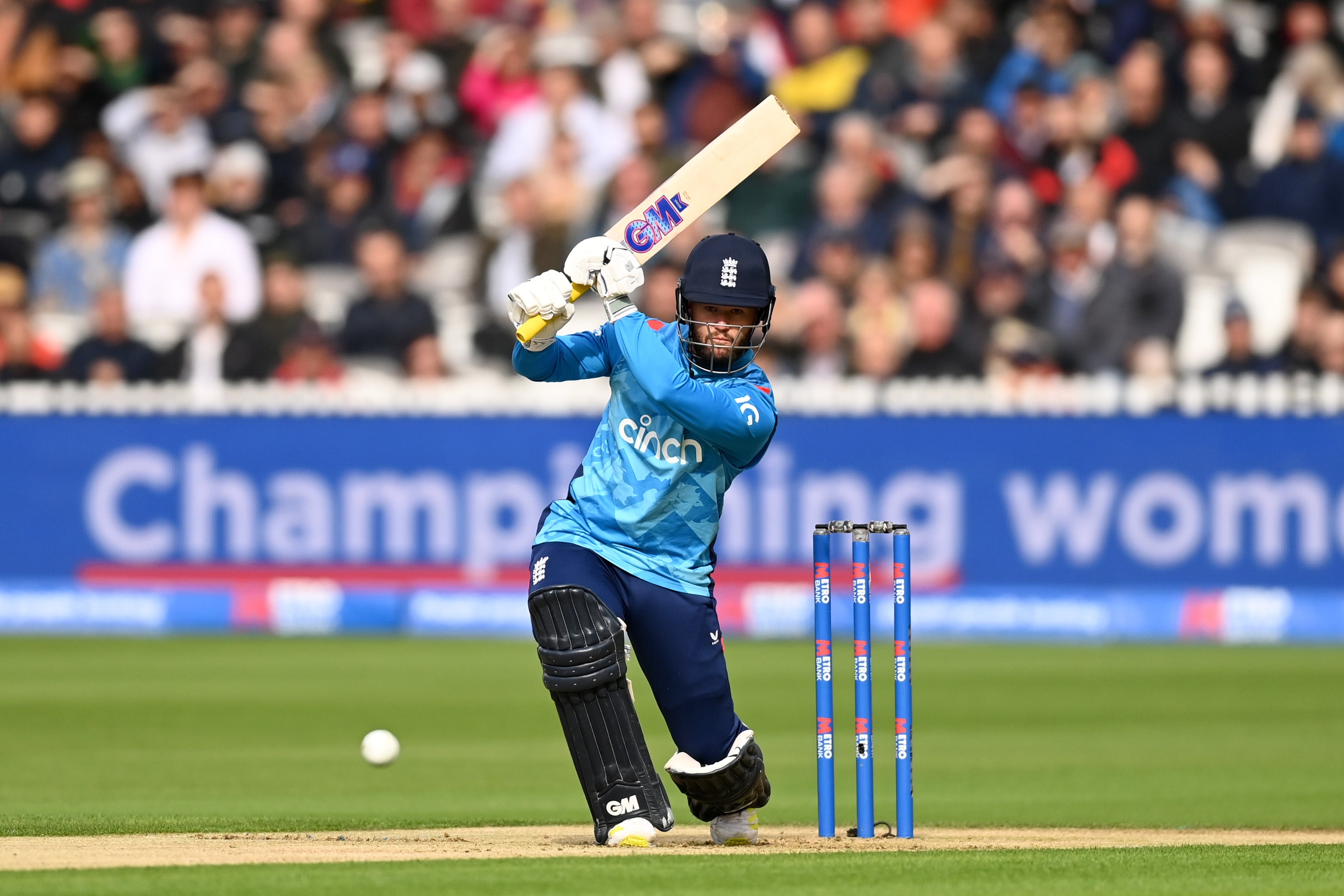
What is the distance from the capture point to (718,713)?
20.7ft

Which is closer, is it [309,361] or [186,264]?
[309,361]

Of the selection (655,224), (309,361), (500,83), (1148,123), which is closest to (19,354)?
(309,361)

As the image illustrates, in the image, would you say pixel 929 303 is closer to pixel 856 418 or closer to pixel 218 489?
pixel 856 418

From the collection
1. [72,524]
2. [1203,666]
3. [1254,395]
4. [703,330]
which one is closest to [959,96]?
[1254,395]

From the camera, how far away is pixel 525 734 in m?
10.4

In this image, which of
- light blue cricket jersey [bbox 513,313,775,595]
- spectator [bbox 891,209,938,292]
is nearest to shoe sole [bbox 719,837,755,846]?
light blue cricket jersey [bbox 513,313,775,595]

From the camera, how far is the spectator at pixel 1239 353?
46.0 ft

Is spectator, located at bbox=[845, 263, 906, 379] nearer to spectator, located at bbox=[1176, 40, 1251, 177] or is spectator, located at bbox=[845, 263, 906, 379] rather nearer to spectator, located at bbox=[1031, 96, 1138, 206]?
spectator, located at bbox=[1031, 96, 1138, 206]

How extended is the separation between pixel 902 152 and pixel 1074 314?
6.64 feet

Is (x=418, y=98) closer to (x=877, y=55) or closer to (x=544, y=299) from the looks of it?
(x=877, y=55)

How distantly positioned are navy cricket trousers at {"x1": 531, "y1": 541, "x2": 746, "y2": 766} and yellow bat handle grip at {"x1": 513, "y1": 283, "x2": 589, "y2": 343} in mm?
599

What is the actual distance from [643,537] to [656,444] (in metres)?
0.27

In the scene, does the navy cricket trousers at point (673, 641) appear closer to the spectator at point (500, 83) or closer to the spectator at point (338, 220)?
the spectator at point (338, 220)

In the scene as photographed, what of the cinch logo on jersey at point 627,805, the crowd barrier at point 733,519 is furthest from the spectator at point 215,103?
the cinch logo on jersey at point 627,805
